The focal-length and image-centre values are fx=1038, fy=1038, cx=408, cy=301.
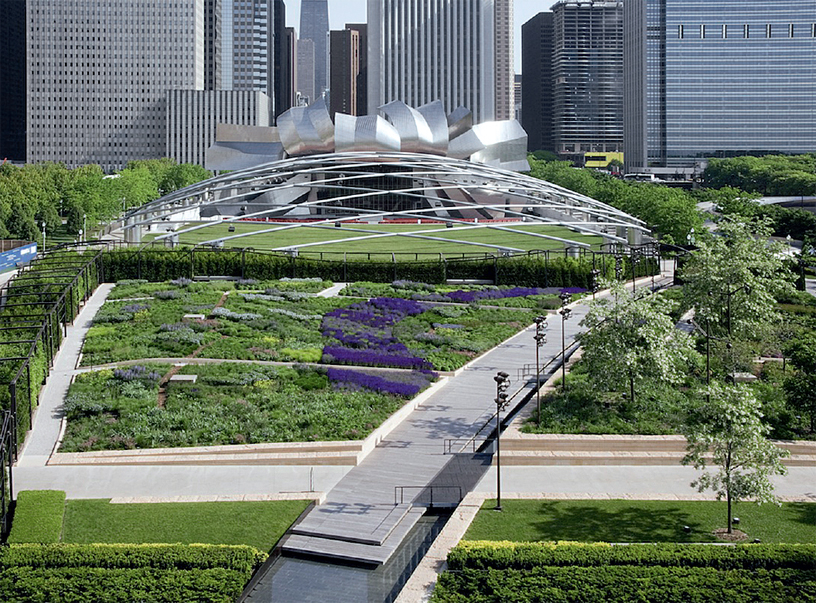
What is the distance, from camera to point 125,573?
55.6ft

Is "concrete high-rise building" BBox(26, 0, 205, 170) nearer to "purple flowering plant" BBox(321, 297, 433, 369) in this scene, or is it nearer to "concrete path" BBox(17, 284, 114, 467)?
"purple flowering plant" BBox(321, 297, 433, 369)

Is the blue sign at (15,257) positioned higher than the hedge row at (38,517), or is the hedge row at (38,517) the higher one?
the blue sign at (15,257)

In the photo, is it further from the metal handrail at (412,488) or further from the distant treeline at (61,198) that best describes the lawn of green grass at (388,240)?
the metal handrail at (412,488)

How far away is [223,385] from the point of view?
95.7ft

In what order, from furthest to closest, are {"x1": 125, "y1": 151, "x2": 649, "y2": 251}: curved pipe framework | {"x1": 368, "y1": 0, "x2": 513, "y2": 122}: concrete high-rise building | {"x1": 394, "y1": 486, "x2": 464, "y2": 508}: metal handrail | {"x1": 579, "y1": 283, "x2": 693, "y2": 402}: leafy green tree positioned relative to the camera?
1. {"x1": 368, "y1": 0, "x2": 513, "y2": 122}: concrete high-rise building
2. {"x1": 125, "y1": 151, "x2": 649, "y2": 251}: curved pipe framework
3. {"x1": 579, "y1": 283, "x2": 693, "y2": 402}: leafy green tree
4. {"x1": 394, "y1": 486, "x2": 464, "y2": 508}: metal handrail

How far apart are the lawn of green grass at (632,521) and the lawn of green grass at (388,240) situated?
36.2 meters

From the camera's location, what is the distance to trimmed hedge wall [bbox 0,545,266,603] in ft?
53.6

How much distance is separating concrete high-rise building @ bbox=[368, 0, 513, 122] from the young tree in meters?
169

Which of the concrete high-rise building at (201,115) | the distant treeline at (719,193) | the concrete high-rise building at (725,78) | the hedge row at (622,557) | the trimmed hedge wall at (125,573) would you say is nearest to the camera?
the trimmed hedge wall at (125,573)

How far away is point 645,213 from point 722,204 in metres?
12.4

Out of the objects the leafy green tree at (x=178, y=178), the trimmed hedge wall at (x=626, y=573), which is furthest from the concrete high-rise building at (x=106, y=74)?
the trimmed hedge wall at (x=626, y=573)

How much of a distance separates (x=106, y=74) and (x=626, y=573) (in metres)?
187

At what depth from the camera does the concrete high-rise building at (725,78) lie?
176 meters

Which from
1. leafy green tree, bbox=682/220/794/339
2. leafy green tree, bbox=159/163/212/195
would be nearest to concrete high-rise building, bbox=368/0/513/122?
leafy green tree, bbox=159/163/212/195
